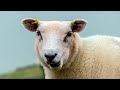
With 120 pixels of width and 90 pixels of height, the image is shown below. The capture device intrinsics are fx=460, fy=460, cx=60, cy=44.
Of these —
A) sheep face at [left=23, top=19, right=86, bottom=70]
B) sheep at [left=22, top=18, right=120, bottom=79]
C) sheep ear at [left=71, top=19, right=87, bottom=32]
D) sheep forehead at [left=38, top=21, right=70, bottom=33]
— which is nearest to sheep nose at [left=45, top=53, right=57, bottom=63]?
sheep face at [left=23, top=19, right=86, bottom=70]

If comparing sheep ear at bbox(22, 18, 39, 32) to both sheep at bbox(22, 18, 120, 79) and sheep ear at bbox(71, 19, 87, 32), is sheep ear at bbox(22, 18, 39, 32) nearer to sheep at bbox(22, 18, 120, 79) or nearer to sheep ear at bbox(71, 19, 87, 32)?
sheep at bbox(22, 18, 120, 79)

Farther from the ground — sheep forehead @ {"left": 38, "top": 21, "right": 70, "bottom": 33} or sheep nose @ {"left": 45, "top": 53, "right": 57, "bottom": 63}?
sheep forehead @ {"left": 38, "top": 21, "right": 70, "bottom": 33}

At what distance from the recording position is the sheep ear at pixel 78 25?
5.30 m

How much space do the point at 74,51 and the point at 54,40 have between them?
1.35 feet

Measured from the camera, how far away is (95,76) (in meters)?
5.15

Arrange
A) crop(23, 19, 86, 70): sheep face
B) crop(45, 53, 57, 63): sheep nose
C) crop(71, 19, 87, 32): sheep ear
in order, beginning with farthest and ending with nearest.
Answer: crop(71, 19, 87, 32): sheep ear < crop(23, 19, 86, 70): sheep face < crop(45, 53, 57, 63): sheep nose

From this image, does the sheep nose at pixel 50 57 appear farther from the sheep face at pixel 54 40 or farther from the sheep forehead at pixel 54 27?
the sheep forehead at pixel 54 27

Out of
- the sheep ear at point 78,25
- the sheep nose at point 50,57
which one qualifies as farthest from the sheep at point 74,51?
the sheep nose at point 50,57

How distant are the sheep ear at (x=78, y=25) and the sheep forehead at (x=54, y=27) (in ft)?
0.32

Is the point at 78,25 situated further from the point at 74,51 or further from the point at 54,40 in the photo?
the point at 54,40

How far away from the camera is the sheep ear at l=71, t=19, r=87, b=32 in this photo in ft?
17.4
